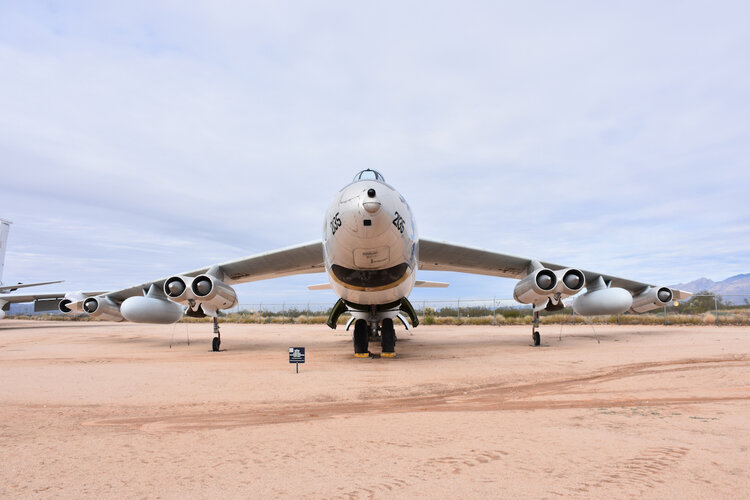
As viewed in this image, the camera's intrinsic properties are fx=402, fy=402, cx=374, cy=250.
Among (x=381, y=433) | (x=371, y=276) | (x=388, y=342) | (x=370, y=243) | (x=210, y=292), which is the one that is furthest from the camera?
(x=210, y=292)

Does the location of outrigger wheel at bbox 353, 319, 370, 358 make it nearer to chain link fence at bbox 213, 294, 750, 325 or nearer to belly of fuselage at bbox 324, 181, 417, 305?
belly of fuselage at bbox 324, 181, 417, 305

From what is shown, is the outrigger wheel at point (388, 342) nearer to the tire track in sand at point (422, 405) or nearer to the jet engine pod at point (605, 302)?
the tire track in sand at point (422, 405)

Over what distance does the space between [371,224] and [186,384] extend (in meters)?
4.41

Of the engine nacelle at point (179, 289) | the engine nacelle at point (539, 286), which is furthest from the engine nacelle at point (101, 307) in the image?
the engine nacelle at point (539, 286)

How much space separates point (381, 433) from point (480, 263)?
1169 centimetres

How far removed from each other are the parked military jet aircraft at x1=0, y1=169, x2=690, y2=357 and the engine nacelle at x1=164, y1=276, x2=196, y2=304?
0.03 meters

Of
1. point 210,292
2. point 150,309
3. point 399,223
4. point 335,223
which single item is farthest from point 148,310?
point 399,223

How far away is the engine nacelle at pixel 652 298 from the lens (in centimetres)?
1580

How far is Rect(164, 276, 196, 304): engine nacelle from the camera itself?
12.6 meters

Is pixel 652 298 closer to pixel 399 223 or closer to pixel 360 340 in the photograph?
pixel 360 340

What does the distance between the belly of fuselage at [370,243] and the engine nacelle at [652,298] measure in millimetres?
11846

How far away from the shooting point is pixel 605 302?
13.8 metres

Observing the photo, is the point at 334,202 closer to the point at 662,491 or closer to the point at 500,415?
the point at 500,415

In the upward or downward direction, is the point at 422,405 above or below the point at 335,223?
below
